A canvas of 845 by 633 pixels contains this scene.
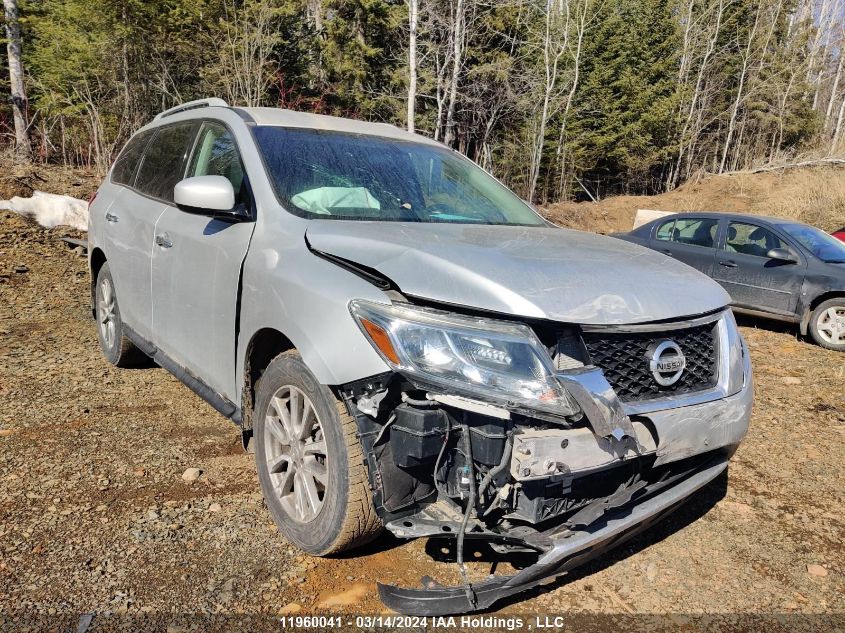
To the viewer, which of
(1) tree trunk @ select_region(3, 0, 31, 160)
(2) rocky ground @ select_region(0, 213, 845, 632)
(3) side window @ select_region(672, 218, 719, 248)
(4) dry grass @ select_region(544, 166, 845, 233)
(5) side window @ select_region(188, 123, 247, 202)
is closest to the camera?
(2) rocky ground @ select_region(0, 213, 845, 632)

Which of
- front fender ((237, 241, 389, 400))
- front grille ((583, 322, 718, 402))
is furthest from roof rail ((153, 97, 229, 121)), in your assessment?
front grille ((583, 322, 718, 402))

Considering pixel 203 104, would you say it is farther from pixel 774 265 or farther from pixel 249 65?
pixel 249 65

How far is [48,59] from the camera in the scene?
65.1ft

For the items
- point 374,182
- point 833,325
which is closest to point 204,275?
point 374,182

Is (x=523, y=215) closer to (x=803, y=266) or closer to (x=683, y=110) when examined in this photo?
(x=803, y=266)

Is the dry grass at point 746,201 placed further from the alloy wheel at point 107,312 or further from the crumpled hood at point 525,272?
the crumpled hood at point 525,272

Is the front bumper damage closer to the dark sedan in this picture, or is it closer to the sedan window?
the dark sedan

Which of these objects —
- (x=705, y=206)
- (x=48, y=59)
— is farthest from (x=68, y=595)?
(x=705, y=206)

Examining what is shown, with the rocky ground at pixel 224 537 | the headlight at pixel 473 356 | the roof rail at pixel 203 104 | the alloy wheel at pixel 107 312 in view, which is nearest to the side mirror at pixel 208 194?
the roof rail at pixel 203 104

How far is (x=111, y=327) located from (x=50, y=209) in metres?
5.59

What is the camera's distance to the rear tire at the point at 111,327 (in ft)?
14.8

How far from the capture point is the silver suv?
1937 mm

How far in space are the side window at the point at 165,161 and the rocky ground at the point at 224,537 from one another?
4.61ft

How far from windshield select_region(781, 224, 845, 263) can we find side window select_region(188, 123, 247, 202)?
7500mm
